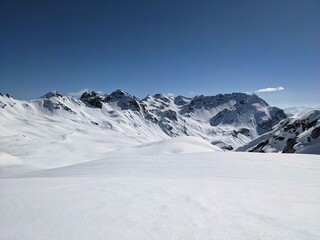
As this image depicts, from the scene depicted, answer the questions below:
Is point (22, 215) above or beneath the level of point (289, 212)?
above

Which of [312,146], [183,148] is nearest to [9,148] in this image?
[183,148]

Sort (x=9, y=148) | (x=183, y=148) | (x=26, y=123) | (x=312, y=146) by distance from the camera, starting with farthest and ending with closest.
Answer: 1. (x=26, y=123)
2. (x=312, y=146)
3. (x=9, y=148)
4. (x=183, y=148)

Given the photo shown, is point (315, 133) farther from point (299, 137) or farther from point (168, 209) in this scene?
point (168, 209)

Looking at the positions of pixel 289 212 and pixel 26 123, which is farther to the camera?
pixel 26 123

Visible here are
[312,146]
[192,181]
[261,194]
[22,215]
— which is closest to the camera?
[22,215]

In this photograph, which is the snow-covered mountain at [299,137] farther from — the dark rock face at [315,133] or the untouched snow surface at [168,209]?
the untouched snow surface at [168,209]

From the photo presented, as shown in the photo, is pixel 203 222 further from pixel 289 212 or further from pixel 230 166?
pixel 230 166

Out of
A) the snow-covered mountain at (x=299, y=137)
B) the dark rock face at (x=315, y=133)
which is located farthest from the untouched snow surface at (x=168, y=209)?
the dark rock face at (x=315, y=133)

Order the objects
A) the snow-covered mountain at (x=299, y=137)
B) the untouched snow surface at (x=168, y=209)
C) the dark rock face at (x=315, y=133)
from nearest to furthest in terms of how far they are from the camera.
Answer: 1. the untouched snow surface at (x=168, y=209)
2. the snow-covered mountain at (x=299, y=137)
3. the dark rock face at (x=315, y=133)

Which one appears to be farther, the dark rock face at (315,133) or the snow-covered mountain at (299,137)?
the dark rock face at (315,133)

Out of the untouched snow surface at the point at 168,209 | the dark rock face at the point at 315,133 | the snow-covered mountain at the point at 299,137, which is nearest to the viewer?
the untouched snow surface at the point at 168,209

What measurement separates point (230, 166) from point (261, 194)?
5236 mm

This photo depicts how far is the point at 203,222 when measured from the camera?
16.9 ft

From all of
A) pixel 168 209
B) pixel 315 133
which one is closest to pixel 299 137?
pixel 315 133
